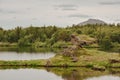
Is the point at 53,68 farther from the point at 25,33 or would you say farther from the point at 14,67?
the point at 25,33

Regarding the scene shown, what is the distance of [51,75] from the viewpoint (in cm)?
5431

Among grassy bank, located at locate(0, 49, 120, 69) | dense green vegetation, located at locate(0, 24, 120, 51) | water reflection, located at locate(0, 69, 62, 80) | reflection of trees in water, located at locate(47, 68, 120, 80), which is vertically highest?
dense green vegetation, located at locate(0, 24, 120, 51)

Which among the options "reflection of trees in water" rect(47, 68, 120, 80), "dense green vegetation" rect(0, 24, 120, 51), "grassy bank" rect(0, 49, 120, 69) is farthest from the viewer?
"dense green vegetation" rect(0, 24, 120, 51)

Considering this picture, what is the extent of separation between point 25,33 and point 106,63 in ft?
356

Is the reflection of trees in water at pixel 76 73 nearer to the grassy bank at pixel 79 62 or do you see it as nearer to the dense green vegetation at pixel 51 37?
the grassy bank at pixel 79 62

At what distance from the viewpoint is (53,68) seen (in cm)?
6309

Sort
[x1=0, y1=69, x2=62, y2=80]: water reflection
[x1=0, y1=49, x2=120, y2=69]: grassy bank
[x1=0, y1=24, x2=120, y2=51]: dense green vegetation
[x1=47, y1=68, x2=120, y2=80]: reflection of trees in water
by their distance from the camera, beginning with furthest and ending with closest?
1. [x1=0, y1=24, x2=120, y2=51]: dense green vegetation
2. [x1=0, y1=49, x2=120, y2=69]: grassy bank
3. [x1=47, y1=68, x2=120, y2=80]: reflection of trees in water
4. [x1=0, y1=69, x2=62, y2=80]: water reflection

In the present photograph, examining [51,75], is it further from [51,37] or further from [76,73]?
[51,37]

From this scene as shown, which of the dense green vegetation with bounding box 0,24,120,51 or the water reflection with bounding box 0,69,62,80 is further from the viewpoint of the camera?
the dense green vegetation with bounding box 0,24,120,51

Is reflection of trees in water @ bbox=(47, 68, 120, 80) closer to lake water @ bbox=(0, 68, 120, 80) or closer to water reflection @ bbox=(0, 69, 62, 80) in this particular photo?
lake water @ bbox=(0, 68, 120, 80)

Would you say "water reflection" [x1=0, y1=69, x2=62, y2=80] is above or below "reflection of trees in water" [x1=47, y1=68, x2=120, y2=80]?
above

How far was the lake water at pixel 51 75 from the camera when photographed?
51.7m

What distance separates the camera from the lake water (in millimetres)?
51719

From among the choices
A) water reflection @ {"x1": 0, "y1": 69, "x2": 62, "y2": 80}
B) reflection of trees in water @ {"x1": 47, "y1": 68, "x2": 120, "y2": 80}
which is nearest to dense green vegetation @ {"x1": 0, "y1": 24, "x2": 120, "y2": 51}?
reflection of trees in water @ {"x1": 47, "y1": 68, "x2": 120, "y2": 80}
